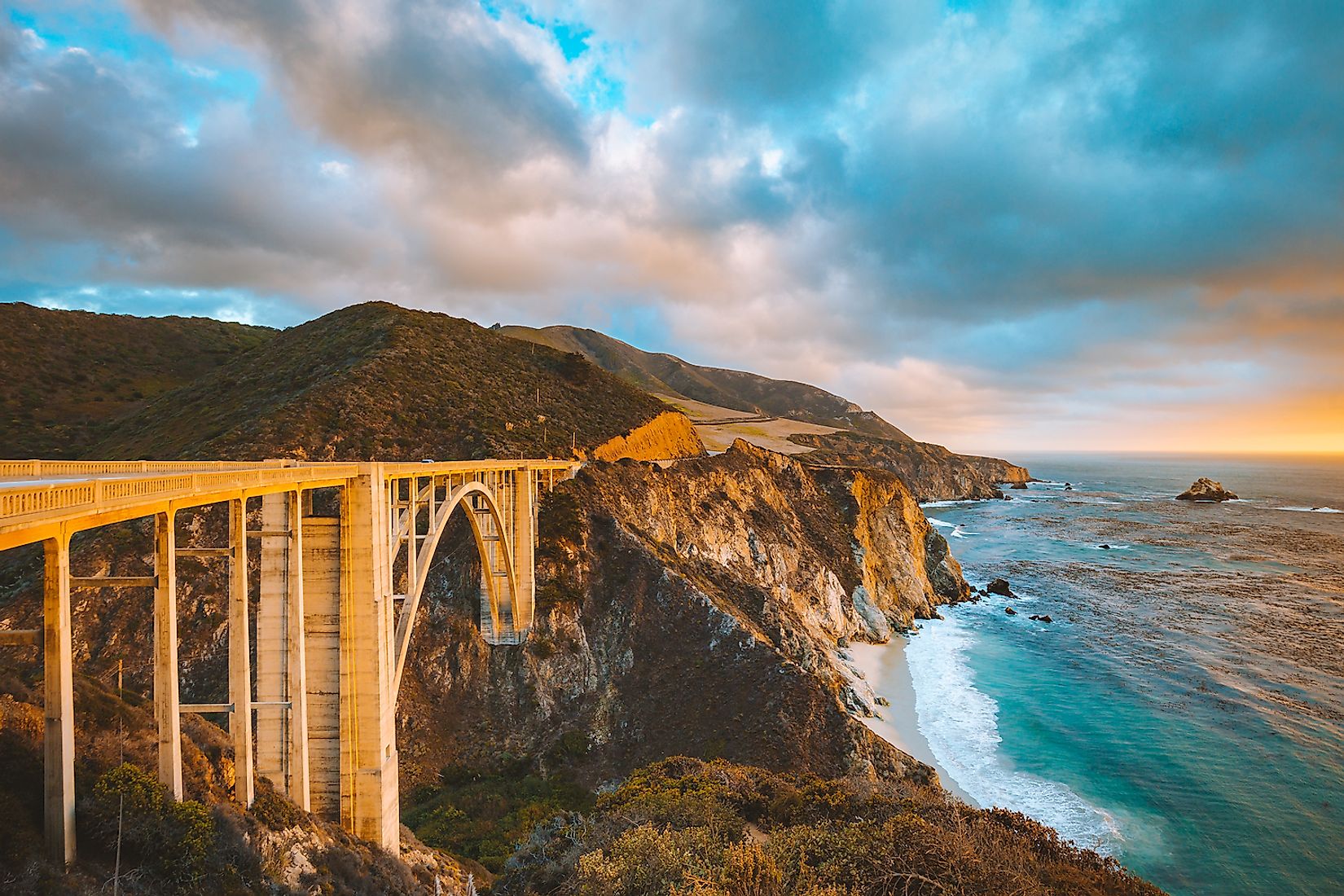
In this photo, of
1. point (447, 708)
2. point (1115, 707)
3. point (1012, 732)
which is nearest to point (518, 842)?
point (447, 708)

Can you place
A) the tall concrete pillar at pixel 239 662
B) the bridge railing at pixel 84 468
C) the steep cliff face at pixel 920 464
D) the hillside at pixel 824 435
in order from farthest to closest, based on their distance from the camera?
the steep cliff face at pixel 920 464 → the hillside at pixel 824 435 → the tall concrete pillar at pixel 239 662 → the bridge railing at pixel 84 468

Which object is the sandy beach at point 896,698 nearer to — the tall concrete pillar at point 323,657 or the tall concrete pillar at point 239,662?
the tall concrete pillar at point 323,657

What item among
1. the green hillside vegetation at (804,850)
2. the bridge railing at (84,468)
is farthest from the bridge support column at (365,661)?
the green hillside vegetation at (804,850)

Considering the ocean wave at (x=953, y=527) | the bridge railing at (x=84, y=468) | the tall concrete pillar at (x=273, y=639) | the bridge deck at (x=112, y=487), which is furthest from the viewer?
the ocean wave at (x=953, y=527)

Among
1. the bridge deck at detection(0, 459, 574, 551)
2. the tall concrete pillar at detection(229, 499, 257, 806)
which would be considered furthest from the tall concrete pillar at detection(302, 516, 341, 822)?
the tall concrete pillar at detection(229, 499, 257, 806)

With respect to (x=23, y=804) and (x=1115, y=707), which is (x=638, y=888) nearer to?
(x=23, y=804)
